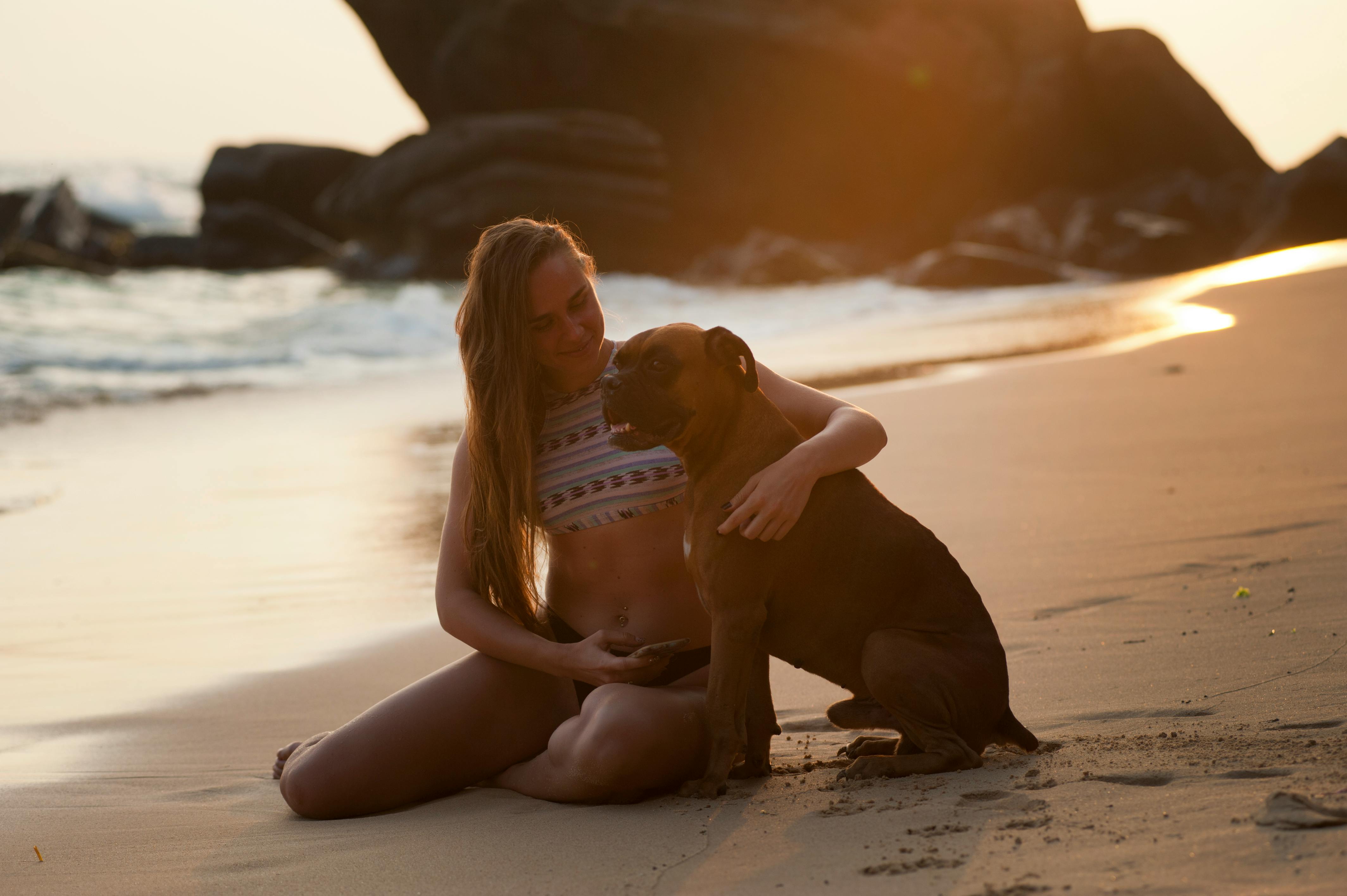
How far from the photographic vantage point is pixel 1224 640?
371 cm

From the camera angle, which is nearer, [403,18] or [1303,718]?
[1303,718]

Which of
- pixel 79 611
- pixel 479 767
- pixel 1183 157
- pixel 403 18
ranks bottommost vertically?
pixel 479 767

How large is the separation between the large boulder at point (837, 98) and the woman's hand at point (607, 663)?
3973 cm

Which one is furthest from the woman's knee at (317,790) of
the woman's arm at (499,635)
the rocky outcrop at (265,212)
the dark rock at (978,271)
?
the rocky outcrop at (265,212)

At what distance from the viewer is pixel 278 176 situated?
148 feet

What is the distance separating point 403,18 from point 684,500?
44675 millimetres

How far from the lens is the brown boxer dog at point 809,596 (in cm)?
294

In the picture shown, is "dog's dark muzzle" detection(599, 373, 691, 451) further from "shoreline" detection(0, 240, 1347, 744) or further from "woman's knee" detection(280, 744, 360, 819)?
"shoreline" detection(0, 240, 1347, 744)

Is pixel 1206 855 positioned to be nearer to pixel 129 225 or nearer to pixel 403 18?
pixel 403 18

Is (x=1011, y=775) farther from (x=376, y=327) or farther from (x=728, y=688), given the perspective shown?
(x=376, y=327)

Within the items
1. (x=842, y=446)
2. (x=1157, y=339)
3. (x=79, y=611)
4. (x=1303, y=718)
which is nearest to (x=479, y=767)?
(x=842, y=446)

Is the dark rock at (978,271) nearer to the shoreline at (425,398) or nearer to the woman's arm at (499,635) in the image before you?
the shoreline at (425,398)

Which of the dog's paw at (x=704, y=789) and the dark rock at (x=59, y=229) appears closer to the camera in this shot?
the dog's paw at (x=704, y=789)

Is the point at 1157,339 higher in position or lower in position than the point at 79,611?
higher
